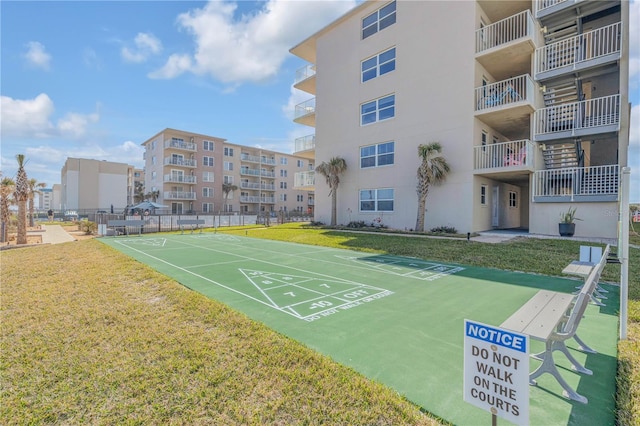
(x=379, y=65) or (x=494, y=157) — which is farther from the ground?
(x=379, y=65)

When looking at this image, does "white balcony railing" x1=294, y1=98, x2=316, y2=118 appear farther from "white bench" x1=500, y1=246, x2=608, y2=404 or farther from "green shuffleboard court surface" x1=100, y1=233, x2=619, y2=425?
"white bench" x1=500, y1=246, x2=608, y2=404

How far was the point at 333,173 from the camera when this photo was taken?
2144 cm

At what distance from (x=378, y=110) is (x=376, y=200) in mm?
6002

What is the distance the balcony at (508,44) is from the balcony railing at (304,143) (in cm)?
1338

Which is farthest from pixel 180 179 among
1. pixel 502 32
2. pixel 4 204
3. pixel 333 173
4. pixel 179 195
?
pixel 502 32

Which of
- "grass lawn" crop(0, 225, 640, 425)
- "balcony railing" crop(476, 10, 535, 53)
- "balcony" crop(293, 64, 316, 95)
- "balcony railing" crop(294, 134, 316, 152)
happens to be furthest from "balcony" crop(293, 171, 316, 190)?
"grass lawn" crop(0, 225, 640, 425)

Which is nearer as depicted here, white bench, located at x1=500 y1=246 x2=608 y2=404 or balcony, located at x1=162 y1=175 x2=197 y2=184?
white bench, located at x1=500 y1=246 x2=608 y2=404

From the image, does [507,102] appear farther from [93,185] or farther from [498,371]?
[93,185]

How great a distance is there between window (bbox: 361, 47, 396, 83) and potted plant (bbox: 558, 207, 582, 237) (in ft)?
41.3

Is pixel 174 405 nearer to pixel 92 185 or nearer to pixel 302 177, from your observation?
pixel 302 177

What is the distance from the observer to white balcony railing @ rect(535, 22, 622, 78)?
1407 centimetres

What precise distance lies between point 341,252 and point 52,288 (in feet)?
28.5

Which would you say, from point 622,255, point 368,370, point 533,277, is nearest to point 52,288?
point 368,370

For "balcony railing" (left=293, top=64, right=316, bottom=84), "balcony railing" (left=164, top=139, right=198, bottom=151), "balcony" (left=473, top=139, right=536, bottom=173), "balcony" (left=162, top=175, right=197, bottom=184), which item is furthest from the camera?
"balcony" (left=162, top=175, right=197, bottom=184)
